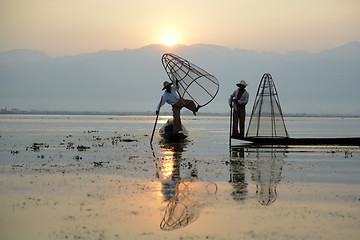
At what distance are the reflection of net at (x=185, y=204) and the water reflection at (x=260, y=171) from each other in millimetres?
716

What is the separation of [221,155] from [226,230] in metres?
12.7

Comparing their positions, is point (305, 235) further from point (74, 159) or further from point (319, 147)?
point (319, 147)

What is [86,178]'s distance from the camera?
1341cm

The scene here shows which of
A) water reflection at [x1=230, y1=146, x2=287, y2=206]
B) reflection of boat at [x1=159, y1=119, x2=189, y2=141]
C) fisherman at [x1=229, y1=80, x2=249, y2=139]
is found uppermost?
fisherman at [x1=229, y1=80, x2=249, y2=139]

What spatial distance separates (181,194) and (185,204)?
1.14m

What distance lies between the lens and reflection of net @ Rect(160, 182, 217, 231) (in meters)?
8.16

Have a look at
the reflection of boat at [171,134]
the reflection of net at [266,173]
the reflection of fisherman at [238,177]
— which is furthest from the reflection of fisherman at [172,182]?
the reflection of boat at [171,134]

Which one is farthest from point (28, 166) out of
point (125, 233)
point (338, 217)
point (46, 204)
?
point (338, 217)

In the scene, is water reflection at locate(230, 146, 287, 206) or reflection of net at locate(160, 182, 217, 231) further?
water reflection at locate(230, 146, 287, 206)

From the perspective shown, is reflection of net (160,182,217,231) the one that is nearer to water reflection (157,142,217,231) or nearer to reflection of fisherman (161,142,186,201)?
water reflection (157,142,217,231)

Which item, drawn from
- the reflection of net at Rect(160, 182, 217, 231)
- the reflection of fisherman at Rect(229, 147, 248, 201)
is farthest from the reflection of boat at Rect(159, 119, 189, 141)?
the reflection of net at Rect(160, 182, 217, 231)

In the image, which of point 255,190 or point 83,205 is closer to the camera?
point 83,205

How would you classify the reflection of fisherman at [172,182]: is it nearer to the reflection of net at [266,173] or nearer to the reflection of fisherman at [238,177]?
the reflection of fisherman at [238,177]

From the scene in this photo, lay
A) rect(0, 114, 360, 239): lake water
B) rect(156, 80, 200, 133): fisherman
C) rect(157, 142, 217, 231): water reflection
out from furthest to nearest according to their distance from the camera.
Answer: rect(156, 80, 200, 133): fisherman
rect(157, 142, 217, 231): water reflection
rect(0, 114, 360, 239): lake water
